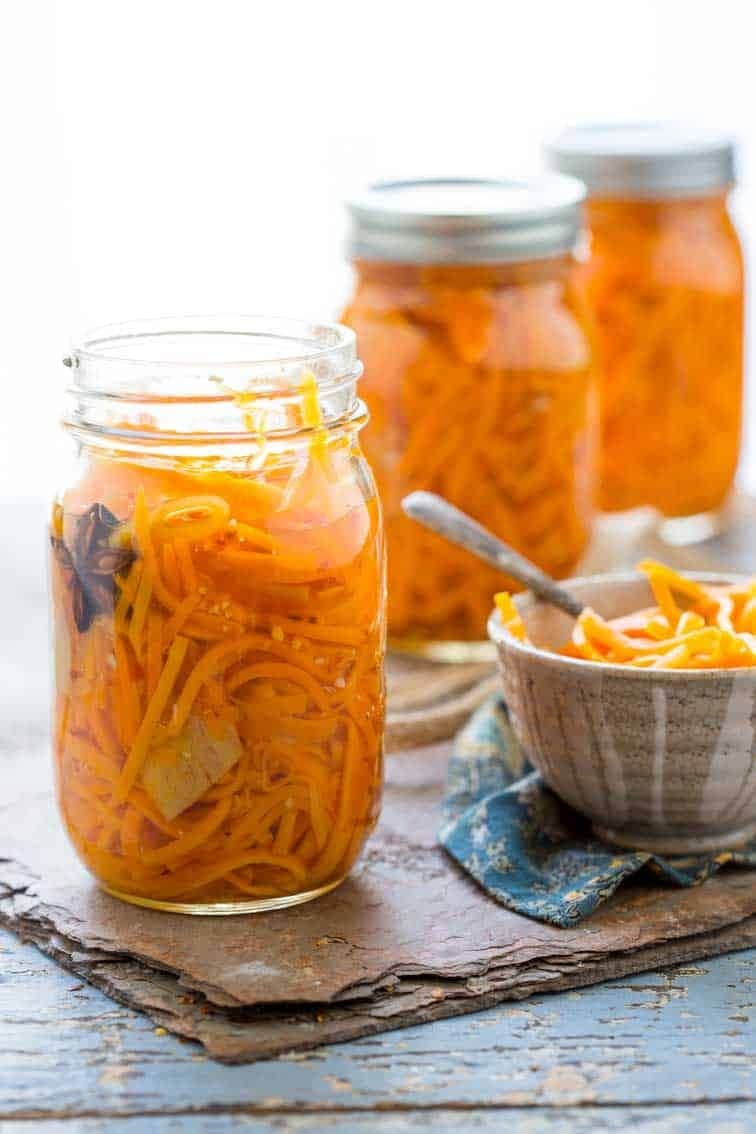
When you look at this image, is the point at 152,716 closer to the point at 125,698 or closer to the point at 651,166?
the point at 125,698

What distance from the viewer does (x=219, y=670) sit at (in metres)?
1.22

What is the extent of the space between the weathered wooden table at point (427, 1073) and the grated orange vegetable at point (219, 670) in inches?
5.5

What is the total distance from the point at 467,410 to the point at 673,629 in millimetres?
442

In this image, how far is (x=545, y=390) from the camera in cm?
183

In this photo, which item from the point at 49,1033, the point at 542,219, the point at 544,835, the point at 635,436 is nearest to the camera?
the point at 49,1033

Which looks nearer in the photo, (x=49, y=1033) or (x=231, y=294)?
(x=49, y=1033)

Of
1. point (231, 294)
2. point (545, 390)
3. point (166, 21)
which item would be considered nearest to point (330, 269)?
point (231, 294)

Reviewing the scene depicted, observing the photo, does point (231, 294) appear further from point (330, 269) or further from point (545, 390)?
point (545, 390)

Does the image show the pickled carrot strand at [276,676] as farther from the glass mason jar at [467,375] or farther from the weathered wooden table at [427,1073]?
the glass mason jar at [467,375]

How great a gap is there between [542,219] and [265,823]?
2.63 ft

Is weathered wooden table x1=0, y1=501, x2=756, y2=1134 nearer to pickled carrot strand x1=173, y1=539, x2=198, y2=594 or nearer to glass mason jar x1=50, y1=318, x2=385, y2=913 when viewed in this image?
Result: glass mason jar x1=50, y1=318, x2=385, y2=913

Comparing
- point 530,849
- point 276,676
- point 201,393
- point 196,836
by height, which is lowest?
point 530,849

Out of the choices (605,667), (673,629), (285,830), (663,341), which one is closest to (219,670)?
(285,830)

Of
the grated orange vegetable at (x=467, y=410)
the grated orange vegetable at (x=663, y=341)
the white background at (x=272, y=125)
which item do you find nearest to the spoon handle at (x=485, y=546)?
the grated orange vegetable at (x=467, y=410)
